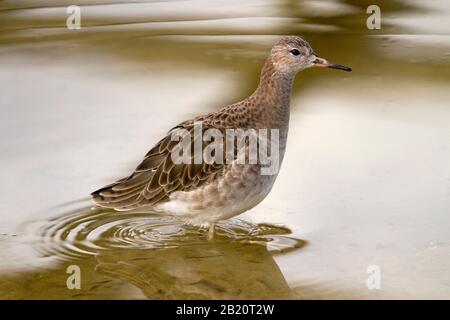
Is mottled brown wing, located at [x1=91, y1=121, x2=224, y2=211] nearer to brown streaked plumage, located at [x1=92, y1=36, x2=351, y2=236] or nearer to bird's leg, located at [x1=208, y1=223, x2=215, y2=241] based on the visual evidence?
brown streaked plumage, located at [x1=92, y1=36, x2=351, y2=236]

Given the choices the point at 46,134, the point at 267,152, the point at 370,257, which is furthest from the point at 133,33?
the point at 370,257

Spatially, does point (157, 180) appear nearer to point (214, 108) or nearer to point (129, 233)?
point (129, 233)

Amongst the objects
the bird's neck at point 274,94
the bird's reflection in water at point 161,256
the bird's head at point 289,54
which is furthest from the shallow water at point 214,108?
the bird's head at point 289,54

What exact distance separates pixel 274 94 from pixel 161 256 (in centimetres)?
176

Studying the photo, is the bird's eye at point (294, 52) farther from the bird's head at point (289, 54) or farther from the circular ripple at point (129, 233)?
the circular ripple at point (129, 233)

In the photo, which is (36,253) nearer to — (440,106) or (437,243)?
(437,243)

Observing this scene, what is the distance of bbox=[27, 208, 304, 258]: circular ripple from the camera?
761cm

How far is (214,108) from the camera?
407 inches

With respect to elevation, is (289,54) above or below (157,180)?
above

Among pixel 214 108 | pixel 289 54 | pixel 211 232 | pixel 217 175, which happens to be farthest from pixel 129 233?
pixel 214 108

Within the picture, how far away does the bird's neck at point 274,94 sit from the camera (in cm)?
805

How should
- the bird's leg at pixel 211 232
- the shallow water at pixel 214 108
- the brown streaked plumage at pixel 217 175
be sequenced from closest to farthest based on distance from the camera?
the shallow water at pixel 214 108
the brown streaked plumage at pixel 217 175
the bird's leg at pixel 211 232

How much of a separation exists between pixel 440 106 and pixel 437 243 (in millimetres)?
3181
